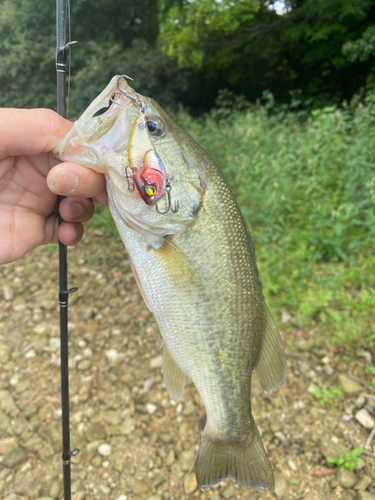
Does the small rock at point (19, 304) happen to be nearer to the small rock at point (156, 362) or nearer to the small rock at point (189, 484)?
the small rock at point (156, 362)

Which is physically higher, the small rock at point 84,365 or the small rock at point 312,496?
the small rock at point 312,496

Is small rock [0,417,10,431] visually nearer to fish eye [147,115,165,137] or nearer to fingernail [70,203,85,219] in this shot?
fingernail [70,203,85,219]

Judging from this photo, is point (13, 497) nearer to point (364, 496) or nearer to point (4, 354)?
point (4, 354)

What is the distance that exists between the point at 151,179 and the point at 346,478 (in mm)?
2073

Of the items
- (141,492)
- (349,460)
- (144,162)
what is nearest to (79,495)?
(141,492)

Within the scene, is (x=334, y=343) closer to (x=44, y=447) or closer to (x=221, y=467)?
(x=221, y=467)

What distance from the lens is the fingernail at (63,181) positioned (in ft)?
4.02

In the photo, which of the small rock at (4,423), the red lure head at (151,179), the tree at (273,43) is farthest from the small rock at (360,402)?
the tree at (273,43)

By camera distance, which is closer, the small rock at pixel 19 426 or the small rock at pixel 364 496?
the small rock at pixel 364 496

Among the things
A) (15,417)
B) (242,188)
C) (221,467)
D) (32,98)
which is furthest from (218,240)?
(32,98)

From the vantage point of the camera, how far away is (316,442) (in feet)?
6.88

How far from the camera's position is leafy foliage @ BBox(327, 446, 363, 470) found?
75.4 inches

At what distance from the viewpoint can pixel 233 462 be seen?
4.35 feet

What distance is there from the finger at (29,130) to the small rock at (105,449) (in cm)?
189
